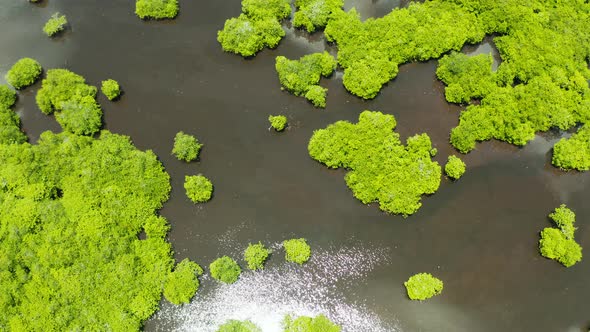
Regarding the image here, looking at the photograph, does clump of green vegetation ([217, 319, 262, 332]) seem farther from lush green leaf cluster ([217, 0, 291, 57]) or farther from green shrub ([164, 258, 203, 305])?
lush green leaf cluster ([217, 0, 291, 57])

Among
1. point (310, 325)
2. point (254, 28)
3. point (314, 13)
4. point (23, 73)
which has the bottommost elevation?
point (310, 325)

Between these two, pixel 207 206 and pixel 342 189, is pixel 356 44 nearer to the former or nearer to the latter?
pixel 342 189

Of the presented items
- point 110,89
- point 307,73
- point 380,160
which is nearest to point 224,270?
point 380,160

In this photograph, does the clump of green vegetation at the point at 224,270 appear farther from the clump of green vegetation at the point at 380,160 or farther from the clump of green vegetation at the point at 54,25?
the clump of green vegetation at the point at 54,25

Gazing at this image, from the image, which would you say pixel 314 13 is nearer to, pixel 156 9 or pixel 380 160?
pixel 156 9

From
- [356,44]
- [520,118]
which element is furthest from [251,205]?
[520,118]

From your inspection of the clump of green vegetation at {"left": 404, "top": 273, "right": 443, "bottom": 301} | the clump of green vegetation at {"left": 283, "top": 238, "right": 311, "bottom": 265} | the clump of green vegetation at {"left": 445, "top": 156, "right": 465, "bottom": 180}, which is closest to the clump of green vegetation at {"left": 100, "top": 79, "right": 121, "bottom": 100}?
the clump of green vegetation at {"left": 283, "top": 238, "right": 311, "bottom": 265}
